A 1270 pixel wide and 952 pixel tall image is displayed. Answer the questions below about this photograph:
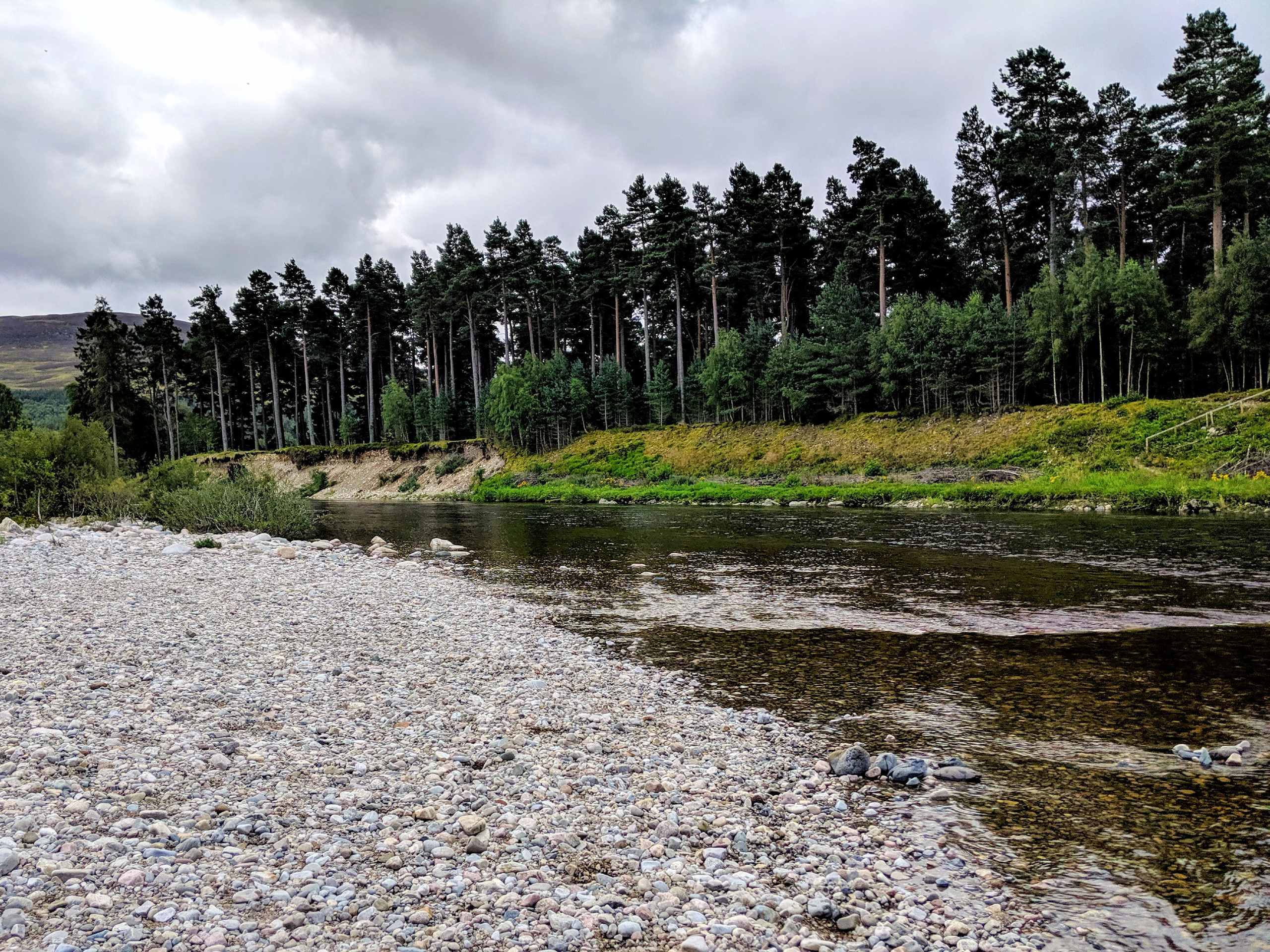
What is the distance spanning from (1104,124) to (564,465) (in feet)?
174

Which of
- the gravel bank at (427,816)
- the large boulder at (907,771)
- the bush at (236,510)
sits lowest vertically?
the large boulder at (907,771)

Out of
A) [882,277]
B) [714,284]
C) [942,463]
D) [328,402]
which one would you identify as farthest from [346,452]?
[942,463]

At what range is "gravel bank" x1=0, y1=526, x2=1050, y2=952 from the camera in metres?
3.67

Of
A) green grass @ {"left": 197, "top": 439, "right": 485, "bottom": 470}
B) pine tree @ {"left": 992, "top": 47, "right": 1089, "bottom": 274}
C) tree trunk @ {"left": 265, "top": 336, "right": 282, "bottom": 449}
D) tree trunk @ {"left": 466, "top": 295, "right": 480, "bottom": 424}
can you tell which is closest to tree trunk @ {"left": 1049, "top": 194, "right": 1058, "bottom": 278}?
pine tree @ {"left": 992, "top": 47, "right": 1089, "bottom": 274}

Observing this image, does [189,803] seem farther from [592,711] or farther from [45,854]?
[592,711]

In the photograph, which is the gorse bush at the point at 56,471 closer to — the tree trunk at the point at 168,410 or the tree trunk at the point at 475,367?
the tree trunk at the point at 475,367

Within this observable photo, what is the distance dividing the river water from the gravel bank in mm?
778

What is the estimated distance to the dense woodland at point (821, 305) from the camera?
1802 inches

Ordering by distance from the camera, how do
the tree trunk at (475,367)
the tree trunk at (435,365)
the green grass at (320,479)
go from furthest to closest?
the tree trunk at (435,365)
the tree trunk at (475,367)
the green grass at (320,479)

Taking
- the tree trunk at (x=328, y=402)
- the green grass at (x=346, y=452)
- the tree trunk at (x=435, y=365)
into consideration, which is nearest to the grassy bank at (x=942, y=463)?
the green grass at (x=346, y=452)

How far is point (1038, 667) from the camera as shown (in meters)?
8.77

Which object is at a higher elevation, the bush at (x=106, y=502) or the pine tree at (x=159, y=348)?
the pine tree at (x=159, y=348)

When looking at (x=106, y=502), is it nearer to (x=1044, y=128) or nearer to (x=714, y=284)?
(x=714, y=284)

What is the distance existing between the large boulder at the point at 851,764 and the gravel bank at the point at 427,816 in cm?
11
